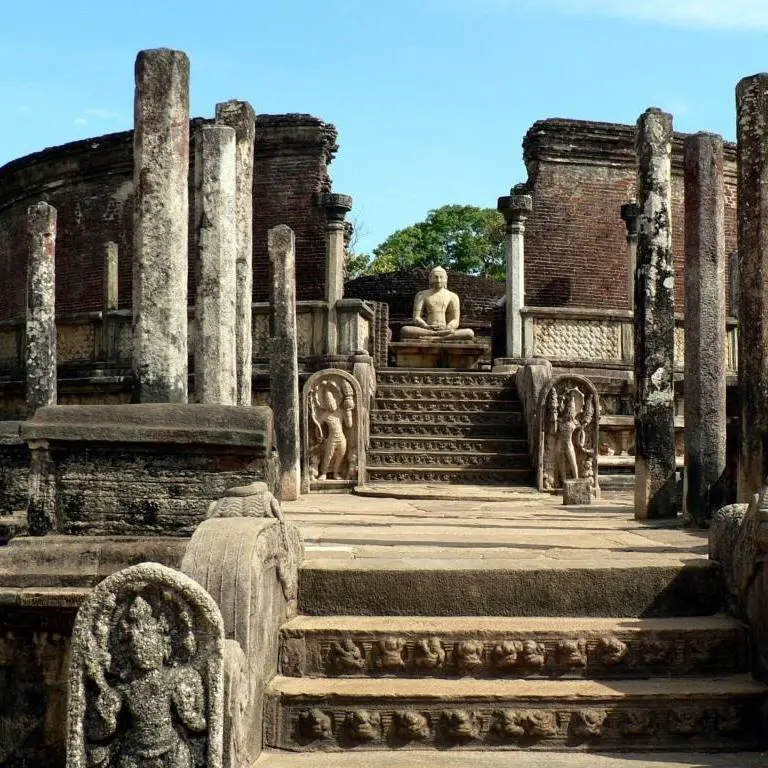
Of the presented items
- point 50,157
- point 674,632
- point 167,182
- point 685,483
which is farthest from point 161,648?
point 50,157

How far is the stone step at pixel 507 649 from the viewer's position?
486 cm

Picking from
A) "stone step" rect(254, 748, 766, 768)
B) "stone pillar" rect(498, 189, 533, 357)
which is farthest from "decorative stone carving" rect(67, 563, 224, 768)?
"stone pillar" rect(498, 189, 533, 357)

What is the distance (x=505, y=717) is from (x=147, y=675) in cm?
159

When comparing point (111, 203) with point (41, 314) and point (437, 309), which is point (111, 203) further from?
point (41, 314)

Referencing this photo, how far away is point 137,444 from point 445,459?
816cm

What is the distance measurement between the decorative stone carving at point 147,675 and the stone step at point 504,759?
0.65 meters

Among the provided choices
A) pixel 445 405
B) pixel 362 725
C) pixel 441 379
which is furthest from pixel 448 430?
pixel 362 725

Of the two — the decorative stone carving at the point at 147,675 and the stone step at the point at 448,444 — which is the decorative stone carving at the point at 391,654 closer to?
the decorative stone carving at the point at 147,675

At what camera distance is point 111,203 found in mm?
23062

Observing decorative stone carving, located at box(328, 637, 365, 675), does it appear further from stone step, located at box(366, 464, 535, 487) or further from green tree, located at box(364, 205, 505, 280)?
green tree, located at box(364, 205, 505, 280)

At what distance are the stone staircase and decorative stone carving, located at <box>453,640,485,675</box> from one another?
315 inches

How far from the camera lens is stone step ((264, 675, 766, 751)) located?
457cm

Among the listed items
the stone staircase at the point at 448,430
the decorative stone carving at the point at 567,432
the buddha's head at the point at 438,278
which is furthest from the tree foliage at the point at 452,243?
the decorative stone carving at the point at 567,432

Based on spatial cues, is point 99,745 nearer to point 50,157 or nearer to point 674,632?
point 674,632
